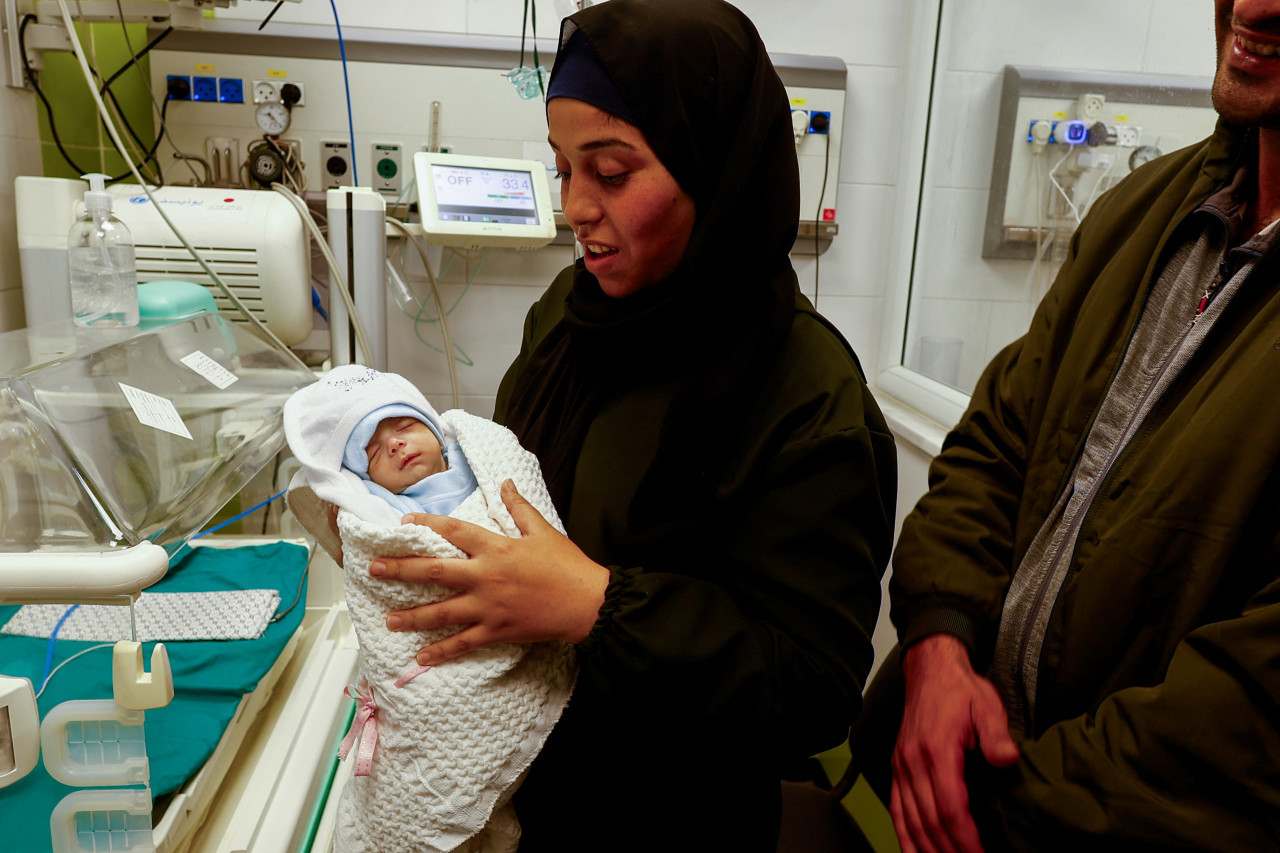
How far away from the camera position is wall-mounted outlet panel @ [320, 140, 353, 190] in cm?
227

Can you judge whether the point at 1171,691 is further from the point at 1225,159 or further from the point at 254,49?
the point at 254,49

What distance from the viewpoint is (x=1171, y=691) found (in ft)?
2.56

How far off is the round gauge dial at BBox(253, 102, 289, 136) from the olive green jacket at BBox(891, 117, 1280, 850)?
1.93 m

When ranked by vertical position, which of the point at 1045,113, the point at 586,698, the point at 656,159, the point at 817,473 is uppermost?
the point at 1045,113

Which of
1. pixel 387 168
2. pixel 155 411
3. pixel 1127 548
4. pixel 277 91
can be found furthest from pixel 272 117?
pixel 1127 548

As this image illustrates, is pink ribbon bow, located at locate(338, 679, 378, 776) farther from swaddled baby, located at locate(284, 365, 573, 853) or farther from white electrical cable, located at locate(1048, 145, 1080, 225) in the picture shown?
white electrical cable, located at locate(1048, 145, 1080, 225)

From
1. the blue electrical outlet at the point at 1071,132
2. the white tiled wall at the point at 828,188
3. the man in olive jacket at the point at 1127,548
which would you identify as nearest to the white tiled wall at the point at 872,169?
the white tiled wall at the point at 828,188

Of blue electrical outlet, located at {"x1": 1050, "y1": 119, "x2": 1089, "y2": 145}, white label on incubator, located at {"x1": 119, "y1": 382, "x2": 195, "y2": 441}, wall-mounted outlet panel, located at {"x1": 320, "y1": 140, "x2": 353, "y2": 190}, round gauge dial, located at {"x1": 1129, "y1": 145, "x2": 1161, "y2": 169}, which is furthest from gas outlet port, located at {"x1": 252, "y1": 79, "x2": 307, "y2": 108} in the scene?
round gauge dial, located at {"x1": 1129, "y1": 145, "x2": 1161, "y2": 169}

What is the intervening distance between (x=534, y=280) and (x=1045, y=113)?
1390 mm

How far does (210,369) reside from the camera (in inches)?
50.6

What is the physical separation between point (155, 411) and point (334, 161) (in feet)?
4.64

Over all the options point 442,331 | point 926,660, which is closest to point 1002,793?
point 926,660

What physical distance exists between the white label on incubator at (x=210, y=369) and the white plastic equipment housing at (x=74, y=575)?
1.86 ft

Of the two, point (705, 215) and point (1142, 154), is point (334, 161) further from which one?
point (1142, 154)
